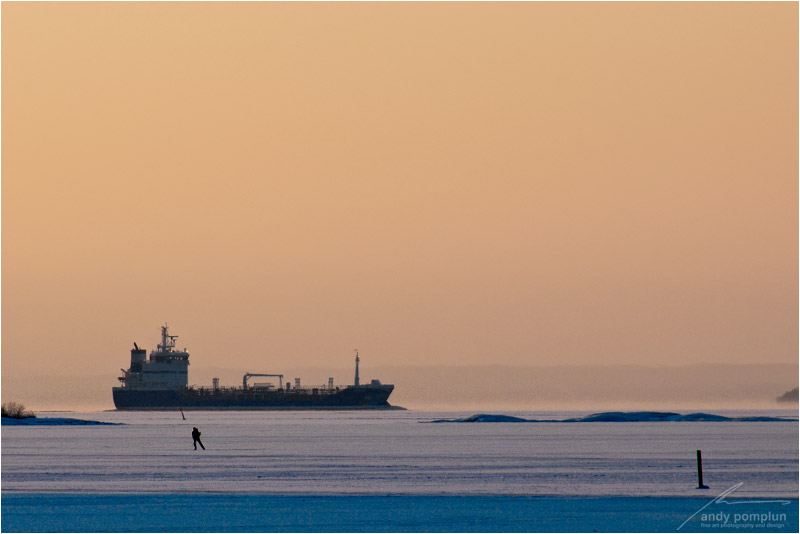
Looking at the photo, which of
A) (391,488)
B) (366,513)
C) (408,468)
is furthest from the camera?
(408,468)

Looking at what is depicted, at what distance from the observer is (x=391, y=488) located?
30.5 metres

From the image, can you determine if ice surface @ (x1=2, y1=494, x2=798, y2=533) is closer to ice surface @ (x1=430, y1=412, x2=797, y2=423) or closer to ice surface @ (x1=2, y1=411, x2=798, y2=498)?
ice surface @ (x1=2, y1=411, x2=798, y2=498)

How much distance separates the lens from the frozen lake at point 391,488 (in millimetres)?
23188

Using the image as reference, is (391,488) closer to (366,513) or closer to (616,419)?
(366,513)

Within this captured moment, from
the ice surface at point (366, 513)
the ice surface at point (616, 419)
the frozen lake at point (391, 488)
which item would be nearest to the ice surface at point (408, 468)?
the frozen lake at point (391, 488)

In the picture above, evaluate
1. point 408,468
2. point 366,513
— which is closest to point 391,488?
point 366,513

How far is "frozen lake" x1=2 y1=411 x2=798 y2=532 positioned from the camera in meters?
23.2

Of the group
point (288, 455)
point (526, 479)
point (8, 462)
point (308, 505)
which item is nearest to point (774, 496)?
point (526, 479)

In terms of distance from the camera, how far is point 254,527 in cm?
2258

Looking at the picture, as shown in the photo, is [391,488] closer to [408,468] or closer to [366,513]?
[366,513]

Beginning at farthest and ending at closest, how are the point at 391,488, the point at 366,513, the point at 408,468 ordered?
the point at 408,468 < the point at 391,488 < the point at 366,513

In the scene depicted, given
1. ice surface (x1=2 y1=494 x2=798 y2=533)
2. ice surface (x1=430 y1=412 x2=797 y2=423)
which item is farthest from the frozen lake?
ice surface (x1=430 y1=412 x2=797 y2=423)

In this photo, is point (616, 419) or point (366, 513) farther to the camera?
point (616, 419)

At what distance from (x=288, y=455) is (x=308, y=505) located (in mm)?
21677
